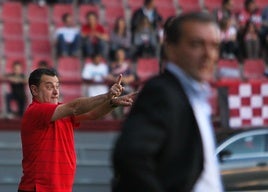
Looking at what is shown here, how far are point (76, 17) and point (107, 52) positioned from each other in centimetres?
184

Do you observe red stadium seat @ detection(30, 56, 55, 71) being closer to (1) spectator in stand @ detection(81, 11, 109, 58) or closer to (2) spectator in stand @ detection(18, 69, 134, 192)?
(1) spectator in stand @ detection(81, 11, 109, 58)

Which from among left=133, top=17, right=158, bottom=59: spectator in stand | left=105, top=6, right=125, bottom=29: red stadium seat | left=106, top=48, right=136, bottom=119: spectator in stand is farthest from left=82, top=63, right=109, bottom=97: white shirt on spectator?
left=105, top=6, right=125, bottom=29: red stadium seat

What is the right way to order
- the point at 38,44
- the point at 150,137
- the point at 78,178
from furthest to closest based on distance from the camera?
the point at 38,44
the point at 78,178
the point at 150,137

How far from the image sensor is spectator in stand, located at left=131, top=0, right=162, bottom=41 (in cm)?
1834

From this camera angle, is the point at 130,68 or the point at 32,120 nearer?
the point at 32,120

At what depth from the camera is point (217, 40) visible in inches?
150

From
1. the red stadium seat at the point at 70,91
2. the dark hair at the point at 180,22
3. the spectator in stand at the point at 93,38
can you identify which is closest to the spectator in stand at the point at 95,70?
the red stadium seat at the point at 70,91

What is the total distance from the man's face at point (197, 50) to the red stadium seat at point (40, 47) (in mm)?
14867

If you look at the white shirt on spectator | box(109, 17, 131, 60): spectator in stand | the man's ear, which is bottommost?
the white shirt on spectator

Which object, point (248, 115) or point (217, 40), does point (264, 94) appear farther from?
point (217, 40)

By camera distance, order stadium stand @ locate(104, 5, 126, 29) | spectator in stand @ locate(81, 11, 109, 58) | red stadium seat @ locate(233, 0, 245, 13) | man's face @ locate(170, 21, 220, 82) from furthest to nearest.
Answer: red stadium seat @ locate(233, 0, 245, 13) → stadium stand @ locate(104, 5, 126, 29) → spectator in stand @ locate(81, 11, 109, 58) → man's face @ locate(170, 21, 220, 82)

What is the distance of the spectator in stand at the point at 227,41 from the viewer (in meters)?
18.7

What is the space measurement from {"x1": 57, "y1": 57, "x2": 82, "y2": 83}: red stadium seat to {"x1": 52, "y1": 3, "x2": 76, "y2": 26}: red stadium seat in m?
1.34

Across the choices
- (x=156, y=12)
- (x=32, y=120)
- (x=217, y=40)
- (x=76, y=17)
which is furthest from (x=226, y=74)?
(x=217, y=40)
